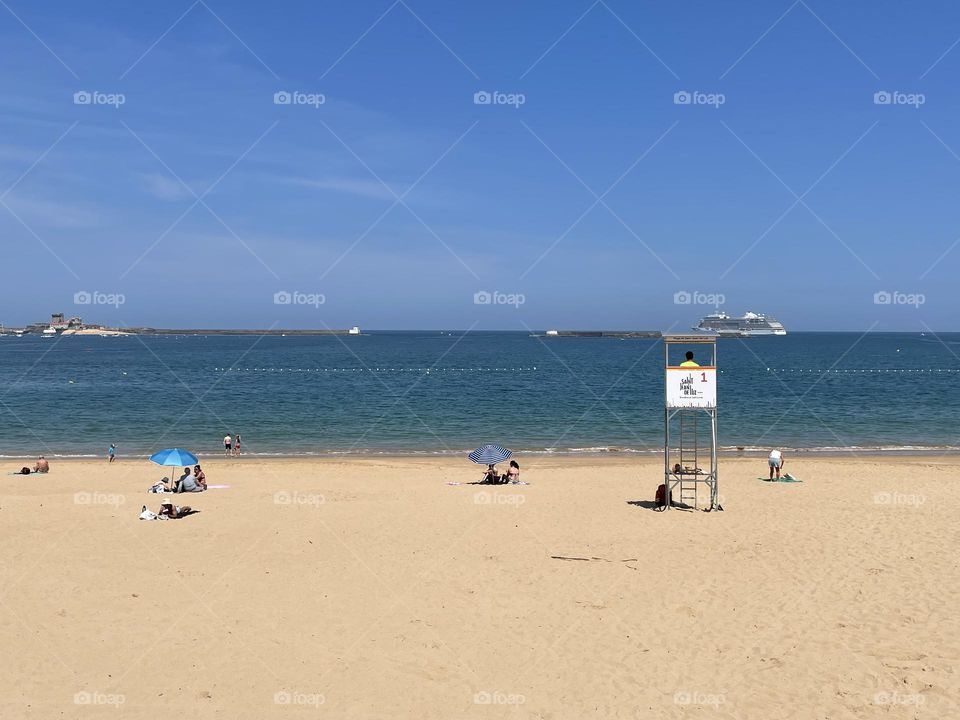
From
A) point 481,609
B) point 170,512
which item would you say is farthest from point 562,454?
point 481,609

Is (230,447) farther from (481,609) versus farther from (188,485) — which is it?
(481,609)

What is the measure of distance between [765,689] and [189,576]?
996 cm

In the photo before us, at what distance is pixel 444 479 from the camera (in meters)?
26.2

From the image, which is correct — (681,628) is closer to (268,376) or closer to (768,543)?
(768,543)

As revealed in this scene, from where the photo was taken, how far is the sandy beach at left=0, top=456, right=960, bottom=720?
30.0 feet

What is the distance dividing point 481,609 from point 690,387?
30.0 ft

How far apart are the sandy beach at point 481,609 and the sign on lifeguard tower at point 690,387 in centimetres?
286

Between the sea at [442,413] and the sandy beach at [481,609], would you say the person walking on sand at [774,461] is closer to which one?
the sandy beach at [481,609]

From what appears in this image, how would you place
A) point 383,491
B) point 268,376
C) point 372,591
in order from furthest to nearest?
point 268,376
point 383,491
point 372,591

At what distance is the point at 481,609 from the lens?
1195 centimetres

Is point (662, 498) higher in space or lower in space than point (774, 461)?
lower

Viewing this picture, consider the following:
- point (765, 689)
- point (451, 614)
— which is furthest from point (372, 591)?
point (765, 689)

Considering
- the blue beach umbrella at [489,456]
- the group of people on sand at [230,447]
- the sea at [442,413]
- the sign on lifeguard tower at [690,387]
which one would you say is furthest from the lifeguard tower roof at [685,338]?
the group of people on sand at [230,447]

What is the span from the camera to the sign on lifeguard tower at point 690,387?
18438 millimetres
